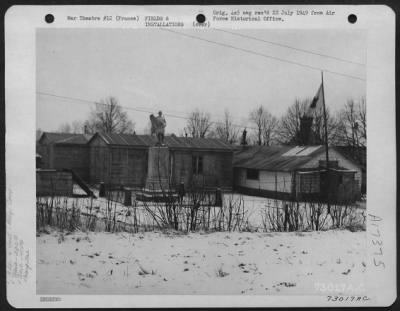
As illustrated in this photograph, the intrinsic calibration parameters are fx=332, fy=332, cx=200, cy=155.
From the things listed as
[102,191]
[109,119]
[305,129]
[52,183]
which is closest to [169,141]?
[109,119]

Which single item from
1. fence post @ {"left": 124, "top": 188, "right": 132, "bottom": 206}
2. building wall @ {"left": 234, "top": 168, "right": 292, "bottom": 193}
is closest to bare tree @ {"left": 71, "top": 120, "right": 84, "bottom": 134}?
fence post @ {"left": 124, "top": 188, "right": 132, "bottom": 206}

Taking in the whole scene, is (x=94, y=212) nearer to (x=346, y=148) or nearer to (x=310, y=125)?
(x=310, y=125)

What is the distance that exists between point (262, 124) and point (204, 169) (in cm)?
50

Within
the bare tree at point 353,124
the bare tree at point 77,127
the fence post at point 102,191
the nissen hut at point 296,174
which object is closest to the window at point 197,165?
the nissen hut at point 296,174

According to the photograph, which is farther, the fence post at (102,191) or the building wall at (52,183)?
the fence post at (102,191)

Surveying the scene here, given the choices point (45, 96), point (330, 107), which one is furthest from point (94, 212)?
point (330, 107)

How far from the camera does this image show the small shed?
1942mm

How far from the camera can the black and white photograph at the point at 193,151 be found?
1901mm

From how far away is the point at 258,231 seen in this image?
6.58ft

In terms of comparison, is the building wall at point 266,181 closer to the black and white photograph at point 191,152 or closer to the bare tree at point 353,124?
the black and white photograph at point 191,152

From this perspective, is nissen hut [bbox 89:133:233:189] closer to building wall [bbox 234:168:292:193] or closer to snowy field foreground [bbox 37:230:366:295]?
building wall [bbox 234:168:292:193]

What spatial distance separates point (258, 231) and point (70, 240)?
1.11 m

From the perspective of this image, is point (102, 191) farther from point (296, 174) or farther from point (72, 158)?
point (296, 174)

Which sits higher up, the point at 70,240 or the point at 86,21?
the point at 86,21
